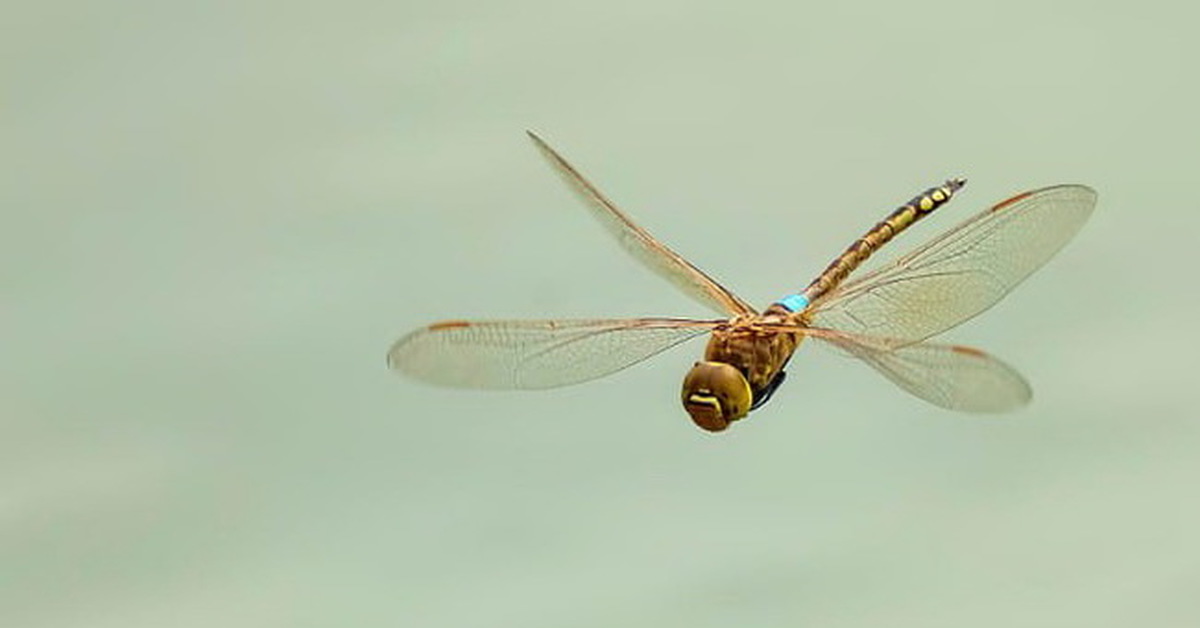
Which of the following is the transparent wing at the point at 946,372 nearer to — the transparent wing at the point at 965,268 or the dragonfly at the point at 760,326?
the dragonfly at the point at 760,326

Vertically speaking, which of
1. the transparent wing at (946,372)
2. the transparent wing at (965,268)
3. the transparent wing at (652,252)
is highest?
the transparent wing at (652,252)

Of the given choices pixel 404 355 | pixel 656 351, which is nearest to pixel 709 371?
pixel 656 351

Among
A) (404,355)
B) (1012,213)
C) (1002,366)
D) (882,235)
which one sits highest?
(882,235)

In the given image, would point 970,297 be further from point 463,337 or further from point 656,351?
point 463,337

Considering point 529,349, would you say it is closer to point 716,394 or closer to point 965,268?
point 716,394

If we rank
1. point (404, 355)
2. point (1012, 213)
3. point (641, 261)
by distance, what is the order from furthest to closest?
1. point (641, 261)
2. point (1012, 213)
3. point (404, 355)

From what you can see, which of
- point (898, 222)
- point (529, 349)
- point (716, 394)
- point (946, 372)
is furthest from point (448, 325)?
point (898, 222)

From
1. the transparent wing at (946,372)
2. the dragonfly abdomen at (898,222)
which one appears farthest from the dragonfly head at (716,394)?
the dragonfly abdomen at (898,222)
